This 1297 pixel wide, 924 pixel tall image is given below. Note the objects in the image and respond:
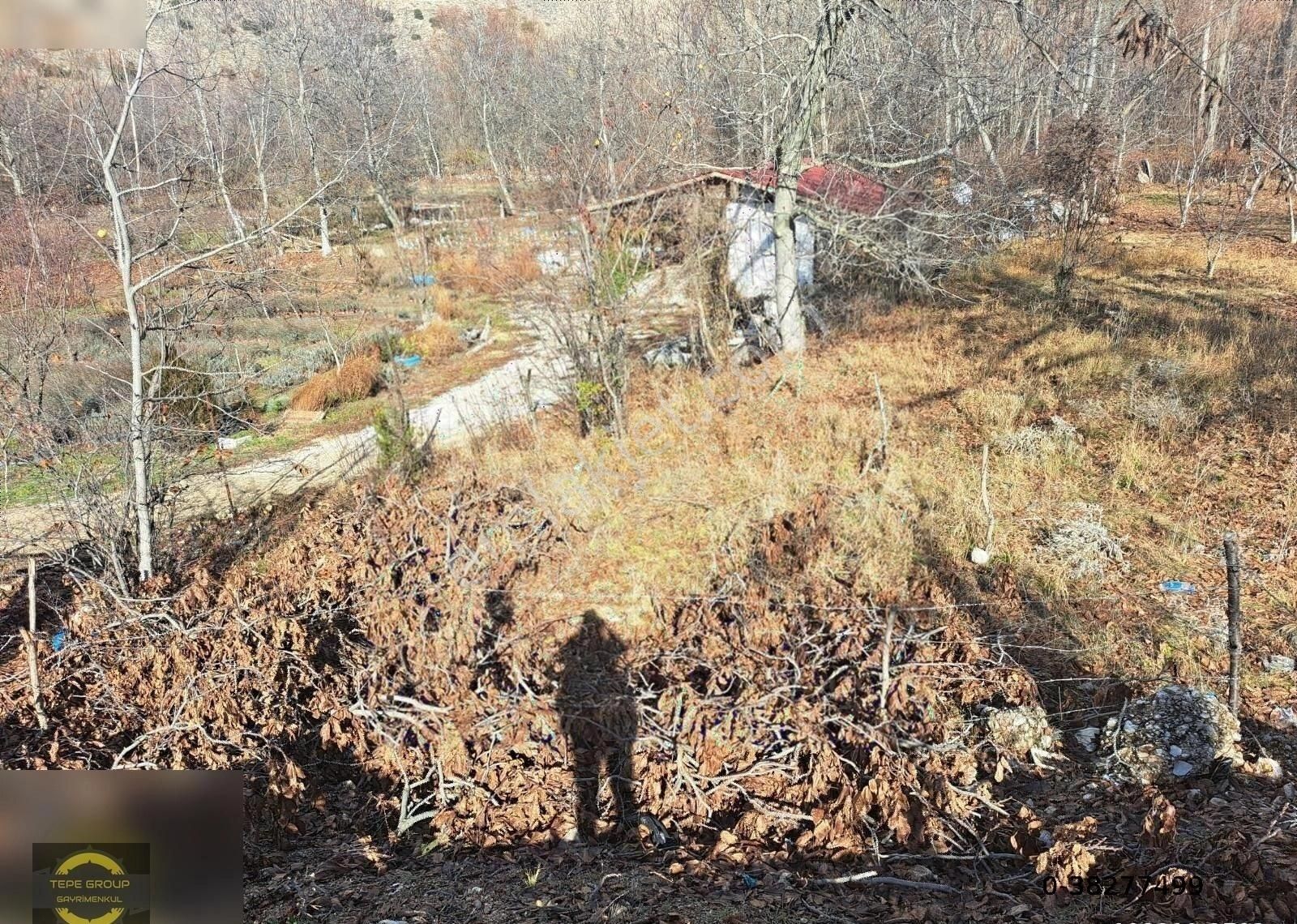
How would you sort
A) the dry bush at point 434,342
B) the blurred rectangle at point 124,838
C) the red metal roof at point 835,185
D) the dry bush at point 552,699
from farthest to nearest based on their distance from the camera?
the dry bush at point 434,342
the red metal roof at point 835,185
the dry bush at point 552,699
the blurred rectangle at point 124,838

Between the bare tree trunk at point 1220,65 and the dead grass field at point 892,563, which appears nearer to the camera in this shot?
the dead grass field at point 892,563

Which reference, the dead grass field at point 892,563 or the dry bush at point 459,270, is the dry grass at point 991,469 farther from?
the dry bush at point 459,270

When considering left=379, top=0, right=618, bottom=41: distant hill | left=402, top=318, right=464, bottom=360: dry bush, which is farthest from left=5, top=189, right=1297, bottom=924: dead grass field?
left=379, top=0, right=618, bottom=41: distant hill

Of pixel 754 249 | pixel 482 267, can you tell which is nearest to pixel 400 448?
pixel 754 249

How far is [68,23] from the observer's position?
12.8 feet

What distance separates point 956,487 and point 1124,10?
5.24 metres

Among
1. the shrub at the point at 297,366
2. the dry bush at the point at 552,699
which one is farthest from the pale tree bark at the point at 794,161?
the shrub at the point at 297,366

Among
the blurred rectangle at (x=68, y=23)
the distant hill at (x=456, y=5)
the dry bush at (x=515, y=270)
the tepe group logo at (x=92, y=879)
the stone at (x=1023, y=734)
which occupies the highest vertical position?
the distant hill at (x=456, y=5)

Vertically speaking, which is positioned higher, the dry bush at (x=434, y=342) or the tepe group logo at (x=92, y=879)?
the tepe group logo at (x=92, y=879)

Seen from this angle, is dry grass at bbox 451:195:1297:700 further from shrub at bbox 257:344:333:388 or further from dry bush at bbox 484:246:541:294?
shrub at bbox 257:344:333:388

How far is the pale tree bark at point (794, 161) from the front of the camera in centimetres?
1016

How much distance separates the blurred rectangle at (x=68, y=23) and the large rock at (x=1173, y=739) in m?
6.43

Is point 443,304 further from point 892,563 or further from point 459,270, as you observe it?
point 892,563

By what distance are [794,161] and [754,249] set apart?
10.8ft
